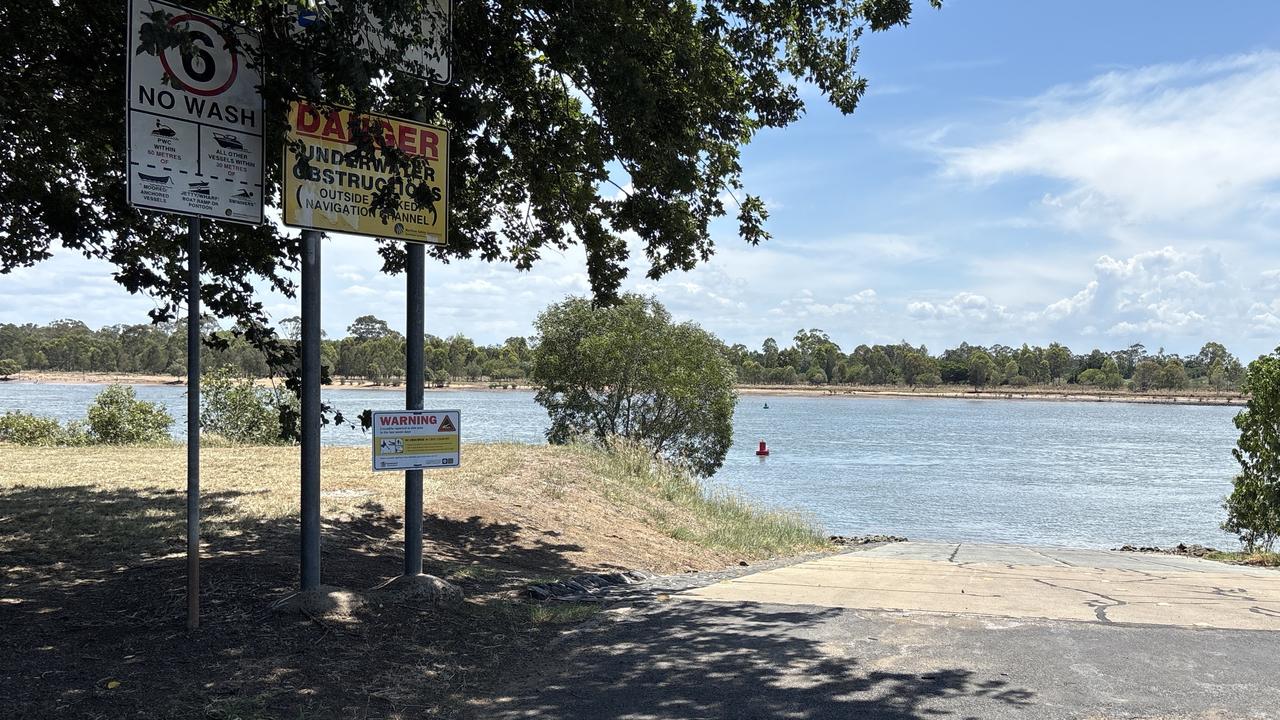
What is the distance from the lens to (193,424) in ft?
15.4

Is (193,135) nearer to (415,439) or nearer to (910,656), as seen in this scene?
(415,439)

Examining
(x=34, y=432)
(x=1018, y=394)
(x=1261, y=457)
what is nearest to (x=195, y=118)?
(x=1261, y=457)

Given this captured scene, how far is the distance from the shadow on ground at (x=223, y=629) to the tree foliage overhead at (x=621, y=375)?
67.1 ft

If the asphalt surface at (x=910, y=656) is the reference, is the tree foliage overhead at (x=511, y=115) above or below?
above

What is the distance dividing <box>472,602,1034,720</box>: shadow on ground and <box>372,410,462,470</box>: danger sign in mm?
1624

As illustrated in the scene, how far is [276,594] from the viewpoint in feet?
18.5

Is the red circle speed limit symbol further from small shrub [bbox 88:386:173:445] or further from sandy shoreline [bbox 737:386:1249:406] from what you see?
sandy shoreline [bbox 737:386:1249:406]

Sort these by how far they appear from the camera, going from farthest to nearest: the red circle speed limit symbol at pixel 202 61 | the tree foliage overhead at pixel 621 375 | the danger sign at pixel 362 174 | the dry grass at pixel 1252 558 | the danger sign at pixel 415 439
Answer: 1. the tree foliage overhead at pixel 621 375
2. the dry grass at pixel 1252 558
3. the danger sign at pixel 415 439
4. the danger sign at pixel 362 174
5. the red circle speed limit symbol at pixel 202 61

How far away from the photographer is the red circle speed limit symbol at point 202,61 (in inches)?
192

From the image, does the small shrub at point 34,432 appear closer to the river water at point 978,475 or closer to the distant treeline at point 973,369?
the river water at point 978,475

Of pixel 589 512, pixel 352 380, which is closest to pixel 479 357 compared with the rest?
pixel 352 380

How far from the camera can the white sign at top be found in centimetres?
583

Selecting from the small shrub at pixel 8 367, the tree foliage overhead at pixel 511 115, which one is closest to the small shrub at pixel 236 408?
the tree foliage overhead at pixel 511 115

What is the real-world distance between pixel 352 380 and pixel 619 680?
3435 inches
